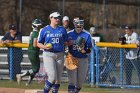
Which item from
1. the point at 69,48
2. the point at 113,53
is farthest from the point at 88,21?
the point at 69,48

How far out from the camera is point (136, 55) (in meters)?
17.9

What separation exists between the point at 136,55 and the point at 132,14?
13.8m

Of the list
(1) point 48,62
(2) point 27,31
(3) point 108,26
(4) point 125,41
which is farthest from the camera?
(3) point 108,26

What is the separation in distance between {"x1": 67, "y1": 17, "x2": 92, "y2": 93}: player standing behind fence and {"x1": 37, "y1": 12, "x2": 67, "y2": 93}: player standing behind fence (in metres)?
0.36

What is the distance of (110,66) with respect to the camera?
718 inches

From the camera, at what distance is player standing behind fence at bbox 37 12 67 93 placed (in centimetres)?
1366

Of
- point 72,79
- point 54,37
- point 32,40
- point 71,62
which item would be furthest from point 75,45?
point 32,40

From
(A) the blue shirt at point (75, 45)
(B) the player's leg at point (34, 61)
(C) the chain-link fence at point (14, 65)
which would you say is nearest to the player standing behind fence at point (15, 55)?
(C) the chain-link fence at point (14, 65)

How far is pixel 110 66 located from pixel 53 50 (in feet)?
15.9

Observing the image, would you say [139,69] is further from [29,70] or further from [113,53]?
[29,70]

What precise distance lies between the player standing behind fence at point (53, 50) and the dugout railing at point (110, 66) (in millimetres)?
4444

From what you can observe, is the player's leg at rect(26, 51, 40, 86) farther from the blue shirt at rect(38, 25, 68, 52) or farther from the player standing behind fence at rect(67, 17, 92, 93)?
the blue shirt at rect(38, 25, 68, 52)

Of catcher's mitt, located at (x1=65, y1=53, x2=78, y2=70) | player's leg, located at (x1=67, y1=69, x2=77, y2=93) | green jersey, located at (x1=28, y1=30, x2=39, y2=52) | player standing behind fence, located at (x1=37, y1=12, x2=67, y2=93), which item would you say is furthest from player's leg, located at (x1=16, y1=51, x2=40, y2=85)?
player standing behind fence, located at (x1=37, y1=12, x2=67, y2=93)

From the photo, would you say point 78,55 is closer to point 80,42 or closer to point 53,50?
point 80,42
